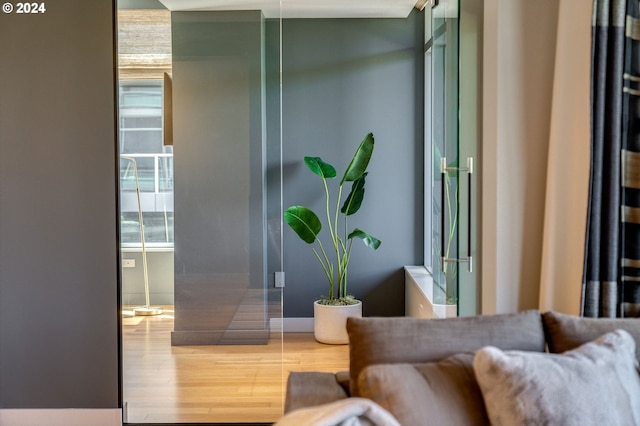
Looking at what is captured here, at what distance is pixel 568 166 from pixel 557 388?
1192mm

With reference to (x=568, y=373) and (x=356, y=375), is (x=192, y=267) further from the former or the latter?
(x=568, y=373)

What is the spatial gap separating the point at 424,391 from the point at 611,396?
0.51 meters

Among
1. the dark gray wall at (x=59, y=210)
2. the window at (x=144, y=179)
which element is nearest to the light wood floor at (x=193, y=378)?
the dark gray wall at (x=59, y=210)

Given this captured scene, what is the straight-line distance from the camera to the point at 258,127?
12.1 feet

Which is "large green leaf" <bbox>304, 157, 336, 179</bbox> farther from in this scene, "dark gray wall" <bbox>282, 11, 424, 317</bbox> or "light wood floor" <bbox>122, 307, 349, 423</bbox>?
"light wood floor" <bbox>122, 307, 349, 423</bbox>

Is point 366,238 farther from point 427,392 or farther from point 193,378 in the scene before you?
point 427,392

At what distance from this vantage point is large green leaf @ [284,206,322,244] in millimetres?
5230

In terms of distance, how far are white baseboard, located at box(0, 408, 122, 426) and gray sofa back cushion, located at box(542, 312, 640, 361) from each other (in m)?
2.41

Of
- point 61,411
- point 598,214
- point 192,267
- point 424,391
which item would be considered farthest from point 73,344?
point 598,214

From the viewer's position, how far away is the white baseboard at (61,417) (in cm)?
366

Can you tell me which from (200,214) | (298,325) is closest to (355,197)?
(298,325)

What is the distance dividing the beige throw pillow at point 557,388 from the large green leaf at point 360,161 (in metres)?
3.37

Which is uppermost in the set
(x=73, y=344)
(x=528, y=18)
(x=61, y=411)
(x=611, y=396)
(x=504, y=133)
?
(x=528, y=18)

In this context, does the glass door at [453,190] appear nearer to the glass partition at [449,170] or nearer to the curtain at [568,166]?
the glass partition at [449,170]
